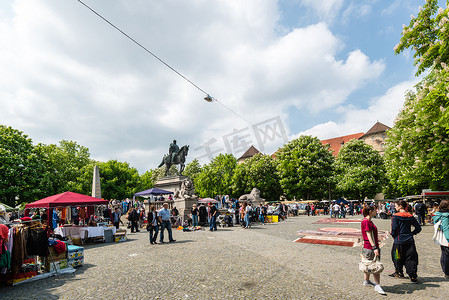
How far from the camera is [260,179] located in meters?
49.2

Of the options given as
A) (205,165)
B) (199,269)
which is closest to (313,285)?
(199,269)

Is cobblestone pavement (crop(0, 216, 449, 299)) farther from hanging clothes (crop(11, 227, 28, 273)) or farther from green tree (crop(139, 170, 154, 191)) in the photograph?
green tree (crop(139, 170, 154, 191))

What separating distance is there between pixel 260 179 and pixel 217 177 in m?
10.5

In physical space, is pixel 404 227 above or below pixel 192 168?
below

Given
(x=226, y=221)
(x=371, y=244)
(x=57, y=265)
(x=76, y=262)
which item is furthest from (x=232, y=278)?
(x=226, y=221)

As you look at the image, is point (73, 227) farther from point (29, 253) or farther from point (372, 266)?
point (372, 266)

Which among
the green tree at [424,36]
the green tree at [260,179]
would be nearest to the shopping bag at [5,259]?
the green tree at [424,36]

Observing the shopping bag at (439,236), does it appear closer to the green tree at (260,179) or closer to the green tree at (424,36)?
the green tree at (424,36)

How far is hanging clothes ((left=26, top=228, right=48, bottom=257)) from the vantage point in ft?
20.3

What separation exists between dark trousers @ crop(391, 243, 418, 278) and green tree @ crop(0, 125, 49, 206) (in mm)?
36572

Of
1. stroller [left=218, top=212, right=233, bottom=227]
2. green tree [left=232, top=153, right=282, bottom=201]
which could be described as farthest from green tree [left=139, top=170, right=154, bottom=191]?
stroller [left=218, top=212, right=233, bottom=227]

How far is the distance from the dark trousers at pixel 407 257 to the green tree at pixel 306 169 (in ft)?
115

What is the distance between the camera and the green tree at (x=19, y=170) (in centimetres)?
2884

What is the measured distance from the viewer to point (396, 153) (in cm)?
1944
